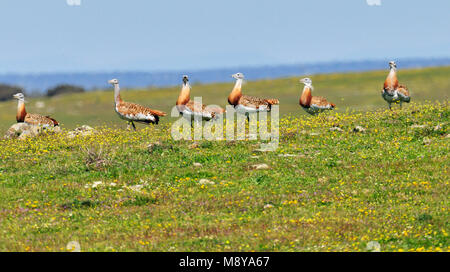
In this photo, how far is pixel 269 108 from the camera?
28891mm

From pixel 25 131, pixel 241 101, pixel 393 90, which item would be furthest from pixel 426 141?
pixel 25 131

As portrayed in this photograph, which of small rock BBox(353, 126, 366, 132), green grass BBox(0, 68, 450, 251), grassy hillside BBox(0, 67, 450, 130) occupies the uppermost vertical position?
small rock BBox(353, 126, 366, 132)

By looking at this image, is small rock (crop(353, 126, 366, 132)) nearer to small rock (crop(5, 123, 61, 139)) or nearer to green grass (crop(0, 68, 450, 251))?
green grass (crop(0, 68, 450, 251))

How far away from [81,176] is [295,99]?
72194 mm

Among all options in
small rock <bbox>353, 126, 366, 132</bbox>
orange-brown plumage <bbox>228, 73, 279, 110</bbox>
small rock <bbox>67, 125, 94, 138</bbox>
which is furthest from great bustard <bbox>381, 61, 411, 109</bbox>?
small rock <bbox>67, 125, 94, 138</bbox>

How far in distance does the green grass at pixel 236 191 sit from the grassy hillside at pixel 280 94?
49413mm

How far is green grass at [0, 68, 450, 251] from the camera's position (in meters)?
13.1

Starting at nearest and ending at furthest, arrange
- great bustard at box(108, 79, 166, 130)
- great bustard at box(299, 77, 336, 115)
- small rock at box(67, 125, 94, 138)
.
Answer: small rock at box(67, 125, 94, 138)
great bustard at box(108, 79, 166, 130)
great bustard at box(299, 77, 336, 115)

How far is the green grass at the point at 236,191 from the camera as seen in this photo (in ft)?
43.1

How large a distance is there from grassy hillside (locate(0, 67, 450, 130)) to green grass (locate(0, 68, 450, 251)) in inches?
1945
